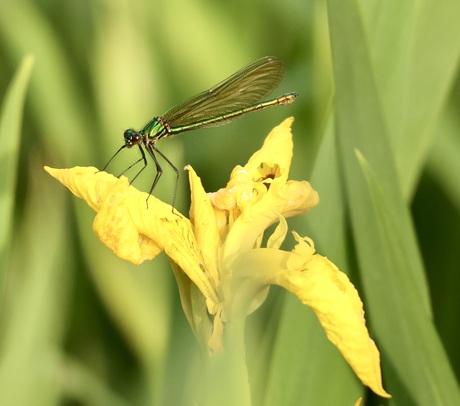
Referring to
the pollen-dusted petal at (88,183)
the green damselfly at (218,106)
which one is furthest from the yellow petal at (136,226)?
the green damselfly at (218,106)

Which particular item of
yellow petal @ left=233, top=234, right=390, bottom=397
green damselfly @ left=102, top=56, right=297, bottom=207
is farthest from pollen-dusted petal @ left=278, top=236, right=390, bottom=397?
green damselfly @ left=102, top=56, right=297, bottom=207

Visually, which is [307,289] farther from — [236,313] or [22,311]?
[22,311]

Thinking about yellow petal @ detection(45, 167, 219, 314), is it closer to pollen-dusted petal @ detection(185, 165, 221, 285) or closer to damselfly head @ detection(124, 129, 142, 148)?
pollen-dusted petal @ detection(185, 165, 221, 285)

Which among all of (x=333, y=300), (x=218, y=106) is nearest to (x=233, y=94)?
(x=218, y=106)

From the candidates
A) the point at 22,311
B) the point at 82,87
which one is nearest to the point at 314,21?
the point at 82,87

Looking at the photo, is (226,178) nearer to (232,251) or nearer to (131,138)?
(131,138)

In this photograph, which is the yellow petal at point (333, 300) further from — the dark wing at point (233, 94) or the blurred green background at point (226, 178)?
the dark wing at point (233, 94)
